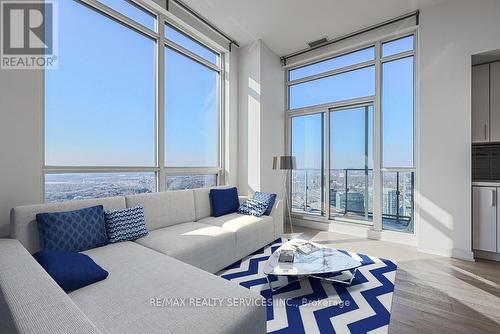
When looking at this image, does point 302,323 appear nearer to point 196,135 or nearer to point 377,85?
point 196,135

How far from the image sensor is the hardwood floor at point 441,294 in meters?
1.75

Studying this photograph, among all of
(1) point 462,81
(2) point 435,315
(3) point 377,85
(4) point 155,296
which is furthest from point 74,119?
(1) point 462,81

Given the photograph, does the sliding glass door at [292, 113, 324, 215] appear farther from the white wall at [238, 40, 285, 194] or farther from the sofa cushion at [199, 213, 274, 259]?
the sofa cushion at [199, 213, 274, 259]

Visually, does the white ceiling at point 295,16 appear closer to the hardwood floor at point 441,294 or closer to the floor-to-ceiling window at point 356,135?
the floor-to-ceiling window at point 356,135

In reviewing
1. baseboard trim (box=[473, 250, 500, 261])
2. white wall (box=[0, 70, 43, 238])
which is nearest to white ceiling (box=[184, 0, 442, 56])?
white wall (box=[0, 70, 43, 238])

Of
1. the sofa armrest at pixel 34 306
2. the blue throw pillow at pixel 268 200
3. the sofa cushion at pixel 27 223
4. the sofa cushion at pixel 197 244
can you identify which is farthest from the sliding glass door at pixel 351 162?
the sofa armrest at pixel 34 306

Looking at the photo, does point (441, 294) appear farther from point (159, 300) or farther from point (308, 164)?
point (308, 164)

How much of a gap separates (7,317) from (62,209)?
1414mm

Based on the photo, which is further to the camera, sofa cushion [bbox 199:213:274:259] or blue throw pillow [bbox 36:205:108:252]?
sofa cushion [bbox 199:213:274:259]

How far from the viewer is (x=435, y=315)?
1860mm

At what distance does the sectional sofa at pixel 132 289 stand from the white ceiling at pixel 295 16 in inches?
117

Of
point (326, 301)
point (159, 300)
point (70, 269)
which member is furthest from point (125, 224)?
point (326, 301)

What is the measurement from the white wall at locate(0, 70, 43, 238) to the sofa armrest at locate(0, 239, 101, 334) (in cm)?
114

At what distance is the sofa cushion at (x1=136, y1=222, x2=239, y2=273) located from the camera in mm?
2160
